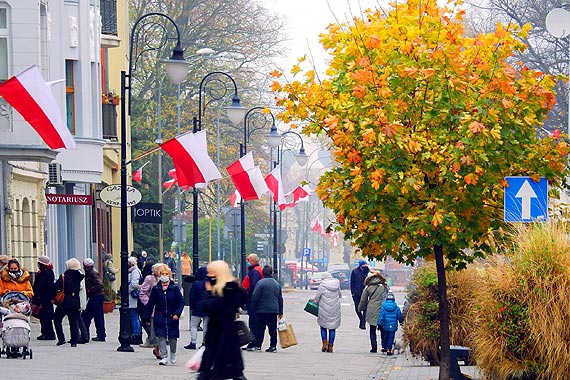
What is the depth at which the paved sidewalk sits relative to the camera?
20156 mm

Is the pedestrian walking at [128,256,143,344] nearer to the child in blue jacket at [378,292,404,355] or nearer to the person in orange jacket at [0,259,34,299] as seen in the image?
the person in orange jacket at [0,259,34,299]

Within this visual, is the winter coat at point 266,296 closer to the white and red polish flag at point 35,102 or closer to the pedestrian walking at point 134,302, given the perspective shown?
the pedestrian walking at point 134,302

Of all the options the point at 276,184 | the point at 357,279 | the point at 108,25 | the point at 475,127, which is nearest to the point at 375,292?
the point at 357,279

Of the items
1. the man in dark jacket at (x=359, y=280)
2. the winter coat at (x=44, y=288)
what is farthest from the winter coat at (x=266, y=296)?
the man in dark jacket at (x=359, y=280)

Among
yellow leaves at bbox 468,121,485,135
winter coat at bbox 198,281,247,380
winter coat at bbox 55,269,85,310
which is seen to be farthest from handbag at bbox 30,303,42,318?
winter coat at bbox 198,281,247,380

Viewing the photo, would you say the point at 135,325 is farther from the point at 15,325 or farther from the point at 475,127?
the point at 475,127

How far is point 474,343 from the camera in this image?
16750 millimetres

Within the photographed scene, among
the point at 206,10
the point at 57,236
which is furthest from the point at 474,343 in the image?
the point at 206,10

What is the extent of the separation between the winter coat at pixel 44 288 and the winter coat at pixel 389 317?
647cm

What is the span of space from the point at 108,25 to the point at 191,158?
17420 millimetres

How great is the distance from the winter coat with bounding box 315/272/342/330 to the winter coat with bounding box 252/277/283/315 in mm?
1558

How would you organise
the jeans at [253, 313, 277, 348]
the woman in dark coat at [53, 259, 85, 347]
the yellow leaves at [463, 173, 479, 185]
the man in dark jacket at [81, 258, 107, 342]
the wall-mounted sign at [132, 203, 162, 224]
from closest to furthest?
1. the yellow leaves at [463, 173, 479, 185]
2. the woman in dark coat at [53, 259, 85, 347]
3. the man in dark jacket at [81, 258, 107, 342]
4. the jeans at [253, 313, 277, 348]
5. the wall-mounted sign at [132, 203, 162, 224]

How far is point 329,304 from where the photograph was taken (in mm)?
27688

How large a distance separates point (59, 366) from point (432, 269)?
20.1 feet
